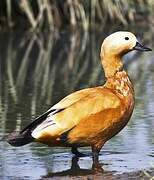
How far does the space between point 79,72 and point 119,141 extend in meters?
5.41

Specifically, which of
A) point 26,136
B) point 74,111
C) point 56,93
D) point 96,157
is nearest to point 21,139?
point 26,136

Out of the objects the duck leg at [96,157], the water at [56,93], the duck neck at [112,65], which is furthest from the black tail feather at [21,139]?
the duck neck at [112,65]

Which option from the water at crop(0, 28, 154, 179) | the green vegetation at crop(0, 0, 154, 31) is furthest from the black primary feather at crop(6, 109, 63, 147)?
the green vegetation at crop(0, 0, 154, 31)

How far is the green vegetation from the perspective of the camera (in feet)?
65.2

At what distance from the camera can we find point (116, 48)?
7395 millimetres

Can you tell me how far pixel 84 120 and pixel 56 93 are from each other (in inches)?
162

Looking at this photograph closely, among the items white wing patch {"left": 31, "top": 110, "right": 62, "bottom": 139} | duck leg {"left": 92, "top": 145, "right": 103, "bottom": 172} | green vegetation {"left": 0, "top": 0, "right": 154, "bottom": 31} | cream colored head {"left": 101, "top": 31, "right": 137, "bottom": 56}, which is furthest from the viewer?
green vegetation {"left": 0, "top": 0, "right": 154, "bottom": 31}

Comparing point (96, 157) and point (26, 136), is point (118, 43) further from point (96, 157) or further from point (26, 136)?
point (26, 136)

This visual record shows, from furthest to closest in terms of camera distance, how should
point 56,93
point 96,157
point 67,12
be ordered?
point 67,12 < point 56,93 < point 96,157

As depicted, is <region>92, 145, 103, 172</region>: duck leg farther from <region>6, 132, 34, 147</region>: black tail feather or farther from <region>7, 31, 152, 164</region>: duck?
<region>6, 132, 34, 147</region>: black tail feather

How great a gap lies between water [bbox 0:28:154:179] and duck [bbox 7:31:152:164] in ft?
0.75

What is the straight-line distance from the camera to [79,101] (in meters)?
7.13

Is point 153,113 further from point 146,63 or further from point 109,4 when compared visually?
point 109,4

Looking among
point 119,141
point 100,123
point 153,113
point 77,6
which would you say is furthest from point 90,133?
point 77,6
